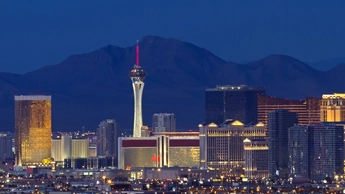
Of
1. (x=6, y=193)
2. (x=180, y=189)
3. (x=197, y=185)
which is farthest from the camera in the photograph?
(x=197, y=185)

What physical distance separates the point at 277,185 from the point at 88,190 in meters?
27.1

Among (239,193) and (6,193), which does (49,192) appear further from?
(239,193)

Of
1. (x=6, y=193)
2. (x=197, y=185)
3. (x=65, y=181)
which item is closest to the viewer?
(x=6, y=193)

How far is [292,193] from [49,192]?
19914 mm

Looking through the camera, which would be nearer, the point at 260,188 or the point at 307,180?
the point at 260,188

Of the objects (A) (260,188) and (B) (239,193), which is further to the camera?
(A) (260,188)

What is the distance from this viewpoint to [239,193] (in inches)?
6004

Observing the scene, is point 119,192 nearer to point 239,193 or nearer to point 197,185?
point 239,193

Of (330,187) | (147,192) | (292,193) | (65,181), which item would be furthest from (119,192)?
(65,181)

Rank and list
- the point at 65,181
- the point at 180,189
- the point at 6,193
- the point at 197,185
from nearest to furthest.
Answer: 1. the point at 6,193
2. the point at 180,189
3. the point at 197,185
4. the point at 65,181

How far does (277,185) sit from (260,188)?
10955mm

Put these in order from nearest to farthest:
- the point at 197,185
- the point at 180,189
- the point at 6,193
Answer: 1. the point at 6,193
2. the point at 180,189
3. the point at 197,185

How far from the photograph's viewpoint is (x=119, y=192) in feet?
493

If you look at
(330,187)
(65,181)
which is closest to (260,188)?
(330,187)
